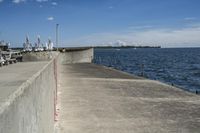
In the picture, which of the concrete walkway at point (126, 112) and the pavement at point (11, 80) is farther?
the concrete walkway at point (126, 112)

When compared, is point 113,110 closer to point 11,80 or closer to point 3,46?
point 11,80

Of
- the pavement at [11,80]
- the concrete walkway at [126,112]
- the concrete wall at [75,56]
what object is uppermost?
the pavement at [11,80]

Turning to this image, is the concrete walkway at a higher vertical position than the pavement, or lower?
lower

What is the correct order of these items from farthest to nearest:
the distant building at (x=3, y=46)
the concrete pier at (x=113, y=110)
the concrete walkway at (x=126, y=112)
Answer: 1. the distant building at (x=3, y=46)
2. the concrete walkway at (x=126, y=112)
3. the concrete pier at (x=113, y=110)

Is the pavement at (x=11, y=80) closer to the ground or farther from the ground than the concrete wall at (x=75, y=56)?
farther from the ground

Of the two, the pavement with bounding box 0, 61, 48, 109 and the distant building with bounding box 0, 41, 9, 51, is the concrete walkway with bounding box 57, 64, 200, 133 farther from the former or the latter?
the distant building with bounding box 0, 41, 9, 51

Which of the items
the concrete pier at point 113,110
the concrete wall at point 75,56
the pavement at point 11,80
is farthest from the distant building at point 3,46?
the pavement at point 11,80

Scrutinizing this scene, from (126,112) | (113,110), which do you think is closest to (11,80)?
(126,112)

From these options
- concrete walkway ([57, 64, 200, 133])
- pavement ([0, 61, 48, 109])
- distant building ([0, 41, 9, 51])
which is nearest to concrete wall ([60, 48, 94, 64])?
distant building ([0, 41, 9, 51])

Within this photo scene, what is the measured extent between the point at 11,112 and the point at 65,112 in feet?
39.0

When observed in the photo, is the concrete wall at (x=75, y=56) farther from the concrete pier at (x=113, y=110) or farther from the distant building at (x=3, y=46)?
the concrete pier at (x=113, y=110)

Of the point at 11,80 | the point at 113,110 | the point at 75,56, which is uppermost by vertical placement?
the point at 11,80

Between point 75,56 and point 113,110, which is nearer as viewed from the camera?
point 113,110

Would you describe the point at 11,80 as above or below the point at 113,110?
above
